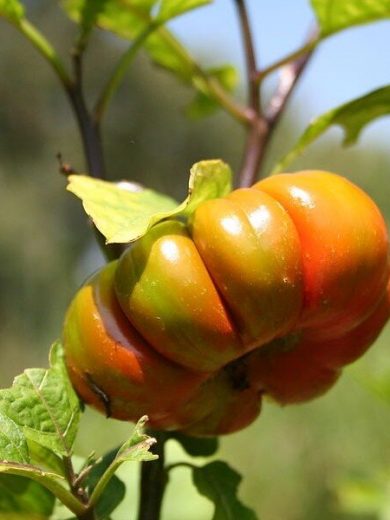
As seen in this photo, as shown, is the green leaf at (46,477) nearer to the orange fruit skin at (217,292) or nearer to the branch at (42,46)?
the orange fruit skin at (217,292)

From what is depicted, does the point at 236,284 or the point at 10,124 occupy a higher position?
the point at 236,284

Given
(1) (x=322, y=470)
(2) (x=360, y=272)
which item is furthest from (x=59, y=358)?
(1) (x=322, y=470)

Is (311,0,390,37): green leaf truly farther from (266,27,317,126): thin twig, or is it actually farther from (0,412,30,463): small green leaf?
(0,412,30,463): small green leaf

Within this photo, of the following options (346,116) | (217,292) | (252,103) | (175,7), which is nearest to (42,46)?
(175,7)

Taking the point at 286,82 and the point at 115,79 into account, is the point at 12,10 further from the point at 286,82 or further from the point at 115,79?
the point at 286,82

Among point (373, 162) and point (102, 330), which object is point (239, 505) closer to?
point (102, 330)

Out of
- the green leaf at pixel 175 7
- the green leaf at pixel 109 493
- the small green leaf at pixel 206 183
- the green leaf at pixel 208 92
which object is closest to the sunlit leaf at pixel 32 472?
the green leaf at pixel 109 493
